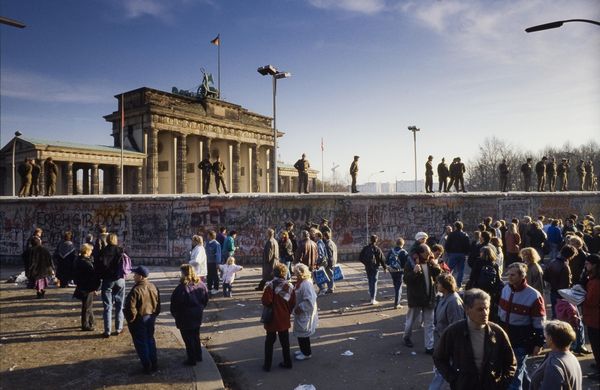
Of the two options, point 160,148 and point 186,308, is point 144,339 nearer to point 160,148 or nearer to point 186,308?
point 186,308

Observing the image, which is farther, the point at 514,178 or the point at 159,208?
the point at 514,178

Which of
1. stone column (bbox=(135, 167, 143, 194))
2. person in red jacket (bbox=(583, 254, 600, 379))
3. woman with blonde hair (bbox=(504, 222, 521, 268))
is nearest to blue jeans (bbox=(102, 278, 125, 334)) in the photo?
person in red jacket (bbox=(583, 254, 600, 379))

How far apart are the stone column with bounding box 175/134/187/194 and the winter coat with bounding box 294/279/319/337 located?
33.3 metres

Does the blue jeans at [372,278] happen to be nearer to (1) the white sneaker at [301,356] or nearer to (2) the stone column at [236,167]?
(1) the white sneaker at [301,356]

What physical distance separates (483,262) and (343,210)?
37.7ft

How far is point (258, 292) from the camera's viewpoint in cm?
1184

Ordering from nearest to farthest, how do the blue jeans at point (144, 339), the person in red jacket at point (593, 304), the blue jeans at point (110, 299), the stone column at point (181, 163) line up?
the person in red jacket at point (593, 304)
the blue jeans at point (144, 339)
the blue jeans at point (110, 299)
the stone column at point (181, 163)

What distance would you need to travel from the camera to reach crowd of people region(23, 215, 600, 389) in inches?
143

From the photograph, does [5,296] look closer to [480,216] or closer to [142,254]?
[142,254]

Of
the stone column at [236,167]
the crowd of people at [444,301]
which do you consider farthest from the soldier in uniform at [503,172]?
the stone column at [236,167]

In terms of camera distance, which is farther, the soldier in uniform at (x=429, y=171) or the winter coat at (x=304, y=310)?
the soldier in uniform at (x=429, y=171)

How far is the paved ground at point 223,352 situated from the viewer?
235 inches

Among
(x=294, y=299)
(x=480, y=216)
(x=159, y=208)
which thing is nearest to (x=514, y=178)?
(x=480, y=216)

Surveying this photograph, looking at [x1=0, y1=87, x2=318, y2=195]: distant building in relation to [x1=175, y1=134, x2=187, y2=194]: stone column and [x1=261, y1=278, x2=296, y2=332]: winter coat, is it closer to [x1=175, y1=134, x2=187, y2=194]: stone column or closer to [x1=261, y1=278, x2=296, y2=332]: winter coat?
[x1=175, y1=134, x2=187, y2=194]: stone column
